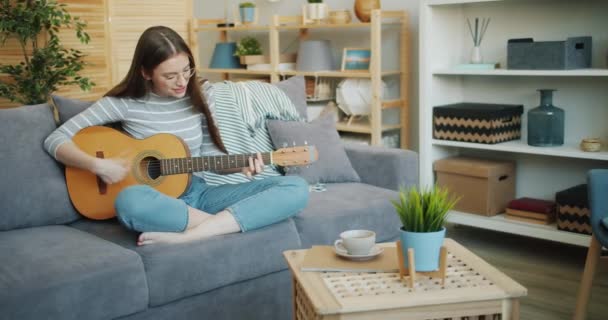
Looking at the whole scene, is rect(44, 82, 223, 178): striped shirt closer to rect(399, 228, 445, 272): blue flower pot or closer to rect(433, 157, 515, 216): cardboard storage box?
rect(399, 228, 445, 272): blue flower pot

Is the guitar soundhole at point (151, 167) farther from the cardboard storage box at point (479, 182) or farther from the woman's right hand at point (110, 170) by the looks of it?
the cardboard storage box at point (479, 182)

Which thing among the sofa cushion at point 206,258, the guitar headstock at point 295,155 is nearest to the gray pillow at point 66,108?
the sofa cushion at point 206,258

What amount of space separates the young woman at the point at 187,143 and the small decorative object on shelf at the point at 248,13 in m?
2.05

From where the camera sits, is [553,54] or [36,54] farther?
[36,54]

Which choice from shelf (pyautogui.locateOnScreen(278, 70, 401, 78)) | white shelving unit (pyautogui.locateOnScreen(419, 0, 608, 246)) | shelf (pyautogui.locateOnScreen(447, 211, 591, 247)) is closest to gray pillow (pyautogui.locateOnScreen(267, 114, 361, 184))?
shelf (pyautogui.locateOnScreen(447, 211, 591, 247))

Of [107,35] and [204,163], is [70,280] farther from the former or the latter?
[107,35]

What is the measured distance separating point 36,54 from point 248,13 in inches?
53.8

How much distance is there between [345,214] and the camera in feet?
8.23

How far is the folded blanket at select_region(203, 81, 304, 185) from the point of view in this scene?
274cm

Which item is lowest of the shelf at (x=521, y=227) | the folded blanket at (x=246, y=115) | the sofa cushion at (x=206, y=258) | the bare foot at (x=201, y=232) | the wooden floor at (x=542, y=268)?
the wooden floor at (x=542, y=268)

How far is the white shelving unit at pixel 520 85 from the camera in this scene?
3211mm

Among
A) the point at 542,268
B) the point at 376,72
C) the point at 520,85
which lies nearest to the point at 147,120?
the point at 376,72

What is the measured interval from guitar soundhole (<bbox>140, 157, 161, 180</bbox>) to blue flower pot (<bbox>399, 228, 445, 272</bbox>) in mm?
1073

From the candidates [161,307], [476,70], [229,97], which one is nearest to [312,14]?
[476,70]
